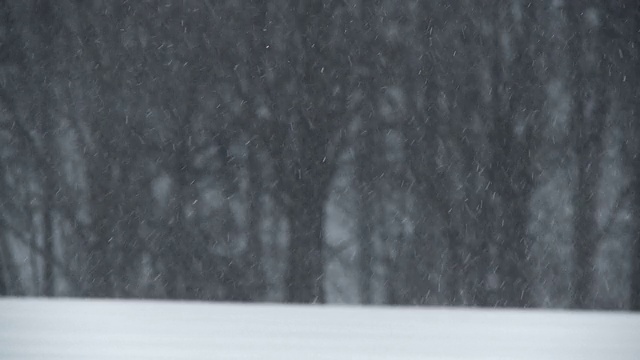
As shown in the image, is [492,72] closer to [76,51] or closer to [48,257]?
[76,51]

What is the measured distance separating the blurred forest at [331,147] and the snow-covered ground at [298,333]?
11.6 inches

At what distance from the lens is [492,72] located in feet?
4.39

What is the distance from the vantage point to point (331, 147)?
1.37 m

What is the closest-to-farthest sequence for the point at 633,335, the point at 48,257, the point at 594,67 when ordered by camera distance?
the point at 633,335 < the point at 594,67 < the point at 48,257

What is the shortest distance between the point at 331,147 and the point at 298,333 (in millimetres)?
542

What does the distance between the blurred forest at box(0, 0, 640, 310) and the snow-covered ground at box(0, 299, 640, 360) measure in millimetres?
295

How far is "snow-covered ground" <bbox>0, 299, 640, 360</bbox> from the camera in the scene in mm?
786

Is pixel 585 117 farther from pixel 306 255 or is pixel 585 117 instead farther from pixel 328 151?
pixel 306 255

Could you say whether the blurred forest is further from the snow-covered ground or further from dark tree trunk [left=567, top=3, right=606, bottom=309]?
the snow-covered ground

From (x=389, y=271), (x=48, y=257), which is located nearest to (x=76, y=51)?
(x=48, y=257)

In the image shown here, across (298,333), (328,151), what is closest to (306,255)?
(328,151)

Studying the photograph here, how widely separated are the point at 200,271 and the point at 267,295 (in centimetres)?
14

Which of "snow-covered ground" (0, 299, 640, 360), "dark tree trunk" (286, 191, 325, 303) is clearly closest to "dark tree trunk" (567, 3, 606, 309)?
"snow-covered ground" (0, 299, 640, 360)

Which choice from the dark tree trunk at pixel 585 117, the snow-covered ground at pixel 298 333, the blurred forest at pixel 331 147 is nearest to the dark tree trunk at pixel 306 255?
the blurred forest at pixel 331 147
